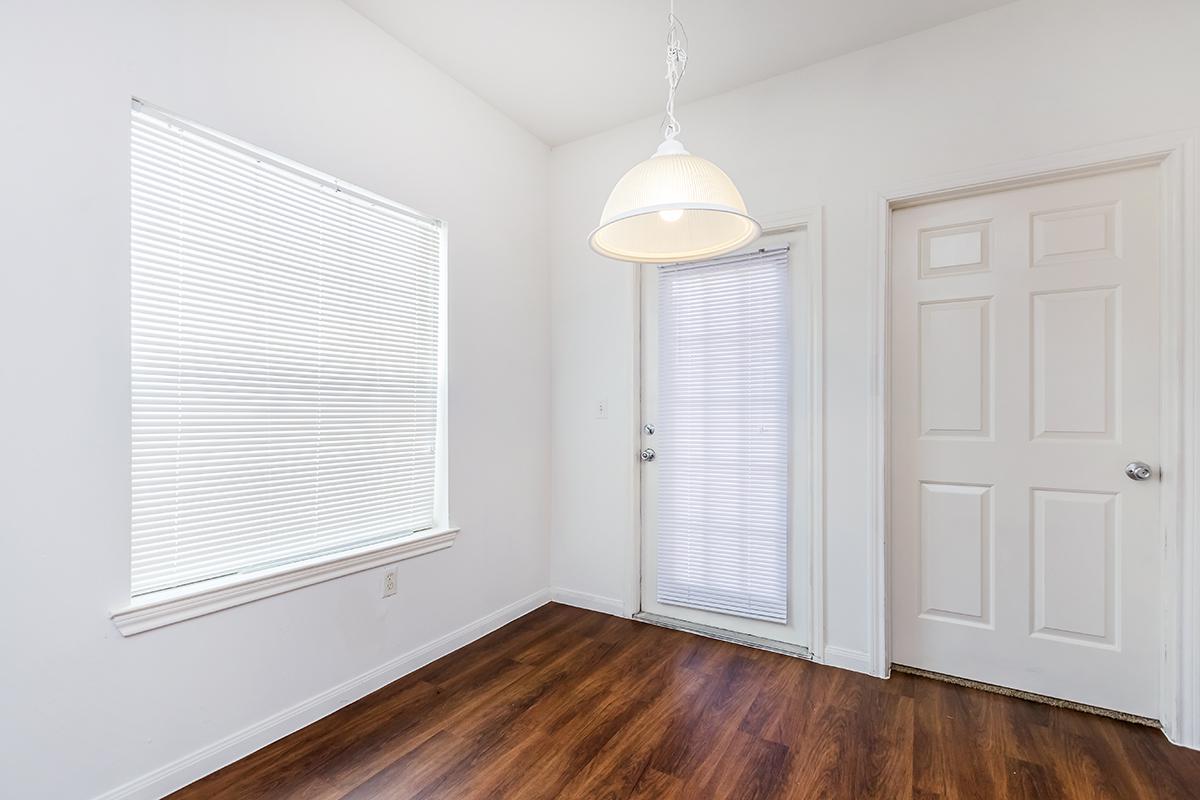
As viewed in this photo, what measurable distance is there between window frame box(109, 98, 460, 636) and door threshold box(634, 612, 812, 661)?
1220mm

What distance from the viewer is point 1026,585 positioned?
2227 millimetres

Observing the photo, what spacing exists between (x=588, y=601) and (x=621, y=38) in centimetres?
292

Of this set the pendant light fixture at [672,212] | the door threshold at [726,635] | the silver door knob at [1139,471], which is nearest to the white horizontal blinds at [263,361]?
the pendant light fixture at [672,212]

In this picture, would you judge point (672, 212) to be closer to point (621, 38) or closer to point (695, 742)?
point (621, 38)

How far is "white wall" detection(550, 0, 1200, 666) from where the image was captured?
6.67 feet

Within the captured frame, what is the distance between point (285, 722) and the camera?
1961 millimetres

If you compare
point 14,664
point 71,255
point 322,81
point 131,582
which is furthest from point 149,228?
point 14,664

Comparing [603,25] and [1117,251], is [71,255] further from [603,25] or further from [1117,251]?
[1117,251]

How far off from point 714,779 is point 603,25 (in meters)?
2.89

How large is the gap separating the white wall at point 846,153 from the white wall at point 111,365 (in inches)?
41.3

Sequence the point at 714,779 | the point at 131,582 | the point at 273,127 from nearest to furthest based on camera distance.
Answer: the point at 131,582 < the point at 714,779 < the point at 273,127

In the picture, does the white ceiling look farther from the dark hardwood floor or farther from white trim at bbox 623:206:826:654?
the dark hardwood floor

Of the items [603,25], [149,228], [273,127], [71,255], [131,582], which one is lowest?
[131,582]

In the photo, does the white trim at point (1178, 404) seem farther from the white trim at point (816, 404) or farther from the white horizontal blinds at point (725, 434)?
the white horizontal blinds at point (725, 434)
